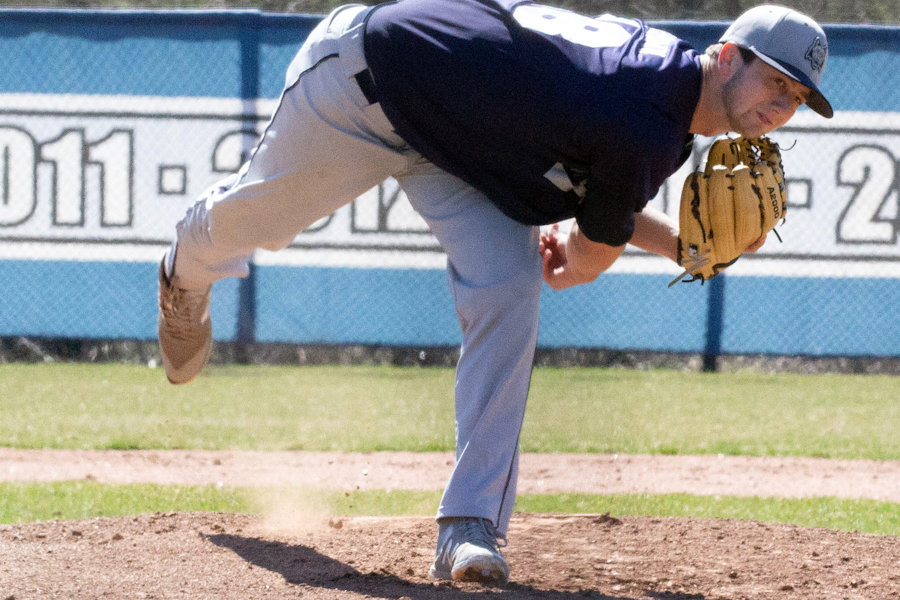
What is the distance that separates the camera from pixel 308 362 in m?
9.38

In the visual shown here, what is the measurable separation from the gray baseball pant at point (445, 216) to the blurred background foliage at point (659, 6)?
6548 mm

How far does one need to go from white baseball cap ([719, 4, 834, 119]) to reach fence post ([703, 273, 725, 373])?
20.7 ft

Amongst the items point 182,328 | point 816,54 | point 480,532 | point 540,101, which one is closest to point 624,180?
point 540,101

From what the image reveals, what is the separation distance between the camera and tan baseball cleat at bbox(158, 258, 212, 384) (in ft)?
12.6

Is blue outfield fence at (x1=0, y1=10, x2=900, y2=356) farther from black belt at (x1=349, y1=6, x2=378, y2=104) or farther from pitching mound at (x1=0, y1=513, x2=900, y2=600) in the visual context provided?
black belt at (x1=349, y1=6, x2=378, y2=104)

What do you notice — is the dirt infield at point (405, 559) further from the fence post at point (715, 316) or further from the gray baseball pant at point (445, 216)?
the fence post at point (715, 316)

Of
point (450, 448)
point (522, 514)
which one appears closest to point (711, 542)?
point (522, 514)

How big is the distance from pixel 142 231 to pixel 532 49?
676cm

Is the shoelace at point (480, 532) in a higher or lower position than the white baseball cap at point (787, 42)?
lower

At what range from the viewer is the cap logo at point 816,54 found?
2.75 m

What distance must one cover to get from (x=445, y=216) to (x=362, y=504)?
1927 mm

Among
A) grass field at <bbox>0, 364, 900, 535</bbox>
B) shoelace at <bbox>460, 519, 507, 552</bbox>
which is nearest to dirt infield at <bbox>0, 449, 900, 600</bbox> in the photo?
shoelace at <bbox>460, 519, 507, 552</bbox>

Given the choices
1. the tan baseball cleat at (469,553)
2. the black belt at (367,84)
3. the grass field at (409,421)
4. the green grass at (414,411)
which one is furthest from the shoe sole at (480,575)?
the green grass at (414,411)

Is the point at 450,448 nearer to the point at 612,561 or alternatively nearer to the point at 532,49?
the point at 612,561
